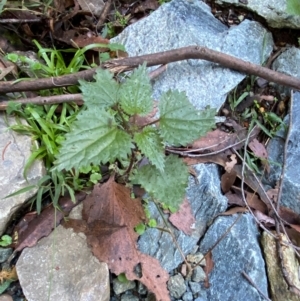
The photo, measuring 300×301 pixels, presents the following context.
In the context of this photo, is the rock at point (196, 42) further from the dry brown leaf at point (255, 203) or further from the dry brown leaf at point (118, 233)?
the dry brown leaf at point (118, 233)

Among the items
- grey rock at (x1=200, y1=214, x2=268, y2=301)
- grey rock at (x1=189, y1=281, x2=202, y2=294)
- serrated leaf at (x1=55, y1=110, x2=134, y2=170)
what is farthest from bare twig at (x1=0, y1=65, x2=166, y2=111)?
grey rock at (x1=189, y1=281, x2=202, y2=294)

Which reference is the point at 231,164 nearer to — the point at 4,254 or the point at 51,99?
the point at 51,99

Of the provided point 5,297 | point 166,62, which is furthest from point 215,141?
point 5,297

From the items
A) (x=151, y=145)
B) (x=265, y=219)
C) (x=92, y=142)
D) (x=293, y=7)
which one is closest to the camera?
(x=92, y=142)

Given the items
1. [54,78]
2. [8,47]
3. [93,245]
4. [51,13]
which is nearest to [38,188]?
[93,245]

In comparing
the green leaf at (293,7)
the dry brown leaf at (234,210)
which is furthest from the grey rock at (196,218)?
the green leaf at (293,7)
